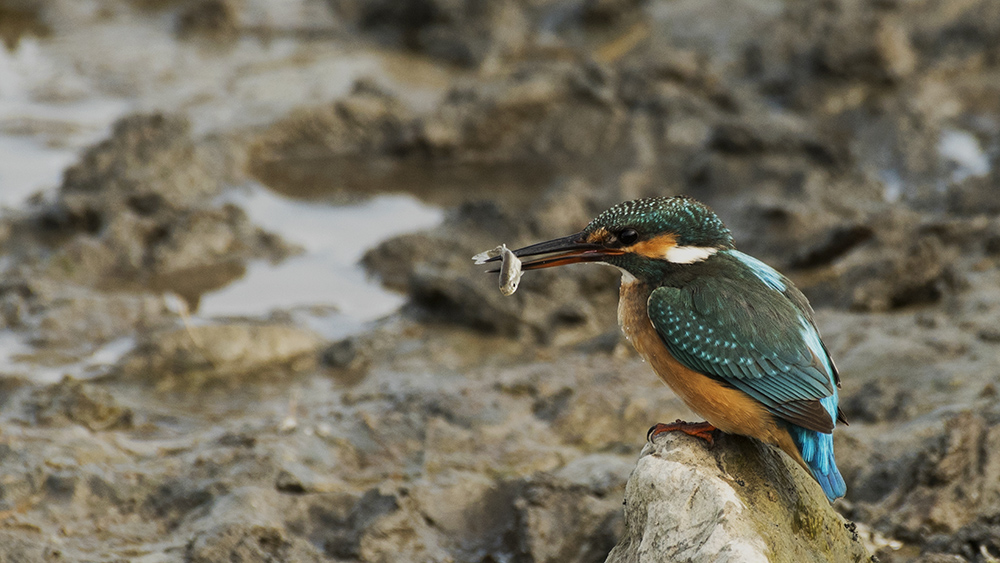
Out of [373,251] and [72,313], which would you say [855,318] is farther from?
[72,313]

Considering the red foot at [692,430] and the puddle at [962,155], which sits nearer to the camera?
the red foot at [692,430]

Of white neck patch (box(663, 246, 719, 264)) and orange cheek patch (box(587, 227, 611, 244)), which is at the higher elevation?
white neck patch (box(663, 246, 719, 264))

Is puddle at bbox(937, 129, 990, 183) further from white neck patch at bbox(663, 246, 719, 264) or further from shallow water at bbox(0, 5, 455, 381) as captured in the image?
white neck patch at bbox(663, 246, 719, 264)

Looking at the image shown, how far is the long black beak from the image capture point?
380cm

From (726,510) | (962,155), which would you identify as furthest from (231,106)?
(726,510)

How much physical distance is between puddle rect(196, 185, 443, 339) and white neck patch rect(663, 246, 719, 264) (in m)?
3.13

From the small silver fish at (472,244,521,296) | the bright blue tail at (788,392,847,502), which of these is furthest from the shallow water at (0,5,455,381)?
the bright blue tail at (788,392,847,502)

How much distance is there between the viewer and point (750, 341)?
3.55 meters

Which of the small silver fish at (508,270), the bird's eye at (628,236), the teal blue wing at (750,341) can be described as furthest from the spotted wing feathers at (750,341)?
the small silver fish at (508,270)

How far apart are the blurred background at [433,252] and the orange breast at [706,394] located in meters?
0.87

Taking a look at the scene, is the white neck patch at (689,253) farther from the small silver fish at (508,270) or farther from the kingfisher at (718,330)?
the small silver fish at (508,270)

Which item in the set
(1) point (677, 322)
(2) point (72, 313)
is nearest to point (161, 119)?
(2) point (72, 313)

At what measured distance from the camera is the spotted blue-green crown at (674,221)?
3.69 metres

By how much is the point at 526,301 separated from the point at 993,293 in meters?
2.50
